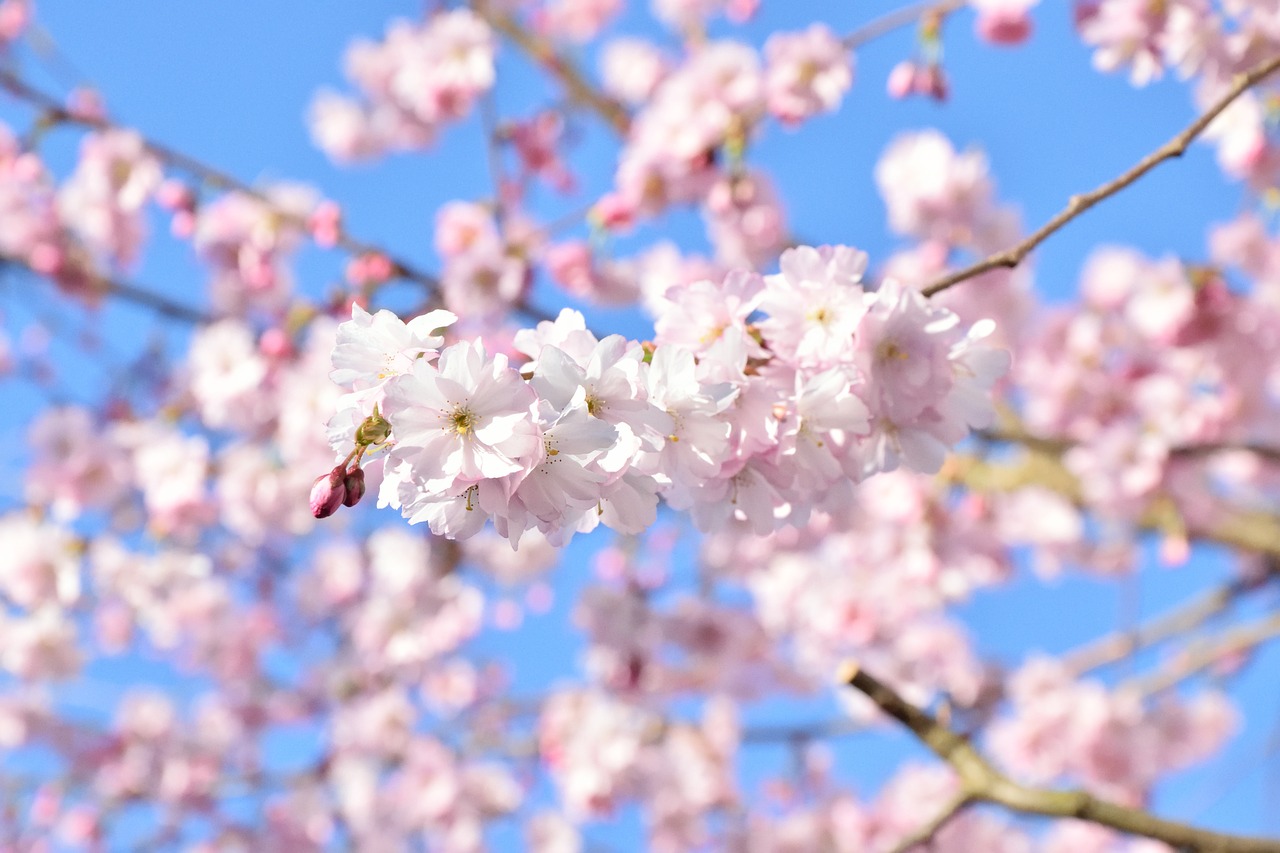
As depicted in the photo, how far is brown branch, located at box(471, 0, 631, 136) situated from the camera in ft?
15.6

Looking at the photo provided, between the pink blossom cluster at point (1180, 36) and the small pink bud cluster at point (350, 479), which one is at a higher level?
the pink blossom cluster at point (1180, 36)

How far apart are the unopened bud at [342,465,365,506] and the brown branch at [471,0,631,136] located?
396cm

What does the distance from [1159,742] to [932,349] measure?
13.1 feet

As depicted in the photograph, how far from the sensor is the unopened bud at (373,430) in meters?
0.97

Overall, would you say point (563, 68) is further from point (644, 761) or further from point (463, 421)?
point (463, 421)

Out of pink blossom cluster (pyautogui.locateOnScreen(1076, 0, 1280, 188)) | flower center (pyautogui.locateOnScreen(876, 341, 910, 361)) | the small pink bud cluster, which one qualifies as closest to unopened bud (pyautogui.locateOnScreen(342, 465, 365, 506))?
the small pink bud cluster

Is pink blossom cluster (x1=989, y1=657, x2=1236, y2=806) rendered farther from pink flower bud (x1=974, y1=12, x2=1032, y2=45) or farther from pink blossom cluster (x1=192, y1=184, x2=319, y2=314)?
pink blossom cluster (x1=192, y1=184, x2=319, y2=314)

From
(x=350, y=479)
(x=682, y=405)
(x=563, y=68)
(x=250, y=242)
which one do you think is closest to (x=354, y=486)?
(x=350, y=479)

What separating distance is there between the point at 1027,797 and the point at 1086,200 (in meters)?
0.89

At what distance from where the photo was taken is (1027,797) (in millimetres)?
1525

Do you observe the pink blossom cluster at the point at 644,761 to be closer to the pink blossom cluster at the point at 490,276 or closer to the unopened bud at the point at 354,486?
the pink blossom cluster at the point at 490,276

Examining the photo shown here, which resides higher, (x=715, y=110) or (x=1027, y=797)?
(x=715, y=110)

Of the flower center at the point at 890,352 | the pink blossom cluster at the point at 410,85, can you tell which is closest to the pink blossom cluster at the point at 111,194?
the pink blossom cluster at the point at 410,85

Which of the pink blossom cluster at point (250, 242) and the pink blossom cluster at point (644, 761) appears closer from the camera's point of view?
the pink blossom cluster at point (250, 242)
